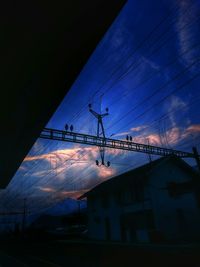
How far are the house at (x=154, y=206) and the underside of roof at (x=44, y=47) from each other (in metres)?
17.5

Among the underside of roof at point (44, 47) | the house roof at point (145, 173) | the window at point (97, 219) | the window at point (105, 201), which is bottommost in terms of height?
the window at point (97, 219)

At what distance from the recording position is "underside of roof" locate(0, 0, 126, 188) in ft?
14.5

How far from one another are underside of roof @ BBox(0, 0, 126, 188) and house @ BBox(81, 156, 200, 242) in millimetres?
17489

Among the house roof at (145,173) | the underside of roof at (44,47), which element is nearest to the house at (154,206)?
the house roof at (145,173)

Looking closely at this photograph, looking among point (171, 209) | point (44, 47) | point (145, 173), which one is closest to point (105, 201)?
point (145, 173)

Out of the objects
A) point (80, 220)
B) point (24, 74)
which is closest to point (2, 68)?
point (24, 74)

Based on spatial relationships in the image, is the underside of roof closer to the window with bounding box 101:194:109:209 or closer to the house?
the house

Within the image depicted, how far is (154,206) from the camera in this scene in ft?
75.3

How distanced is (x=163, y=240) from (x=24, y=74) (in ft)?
66.6

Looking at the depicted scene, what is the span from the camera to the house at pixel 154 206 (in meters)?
22.3

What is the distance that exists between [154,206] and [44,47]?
21.4 m

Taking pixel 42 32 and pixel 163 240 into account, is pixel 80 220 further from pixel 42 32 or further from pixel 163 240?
pixel 42 32

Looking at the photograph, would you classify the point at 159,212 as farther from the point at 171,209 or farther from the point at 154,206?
the point at 171,209

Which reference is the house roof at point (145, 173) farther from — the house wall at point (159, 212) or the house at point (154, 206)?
the house wall at point (159, 212)
